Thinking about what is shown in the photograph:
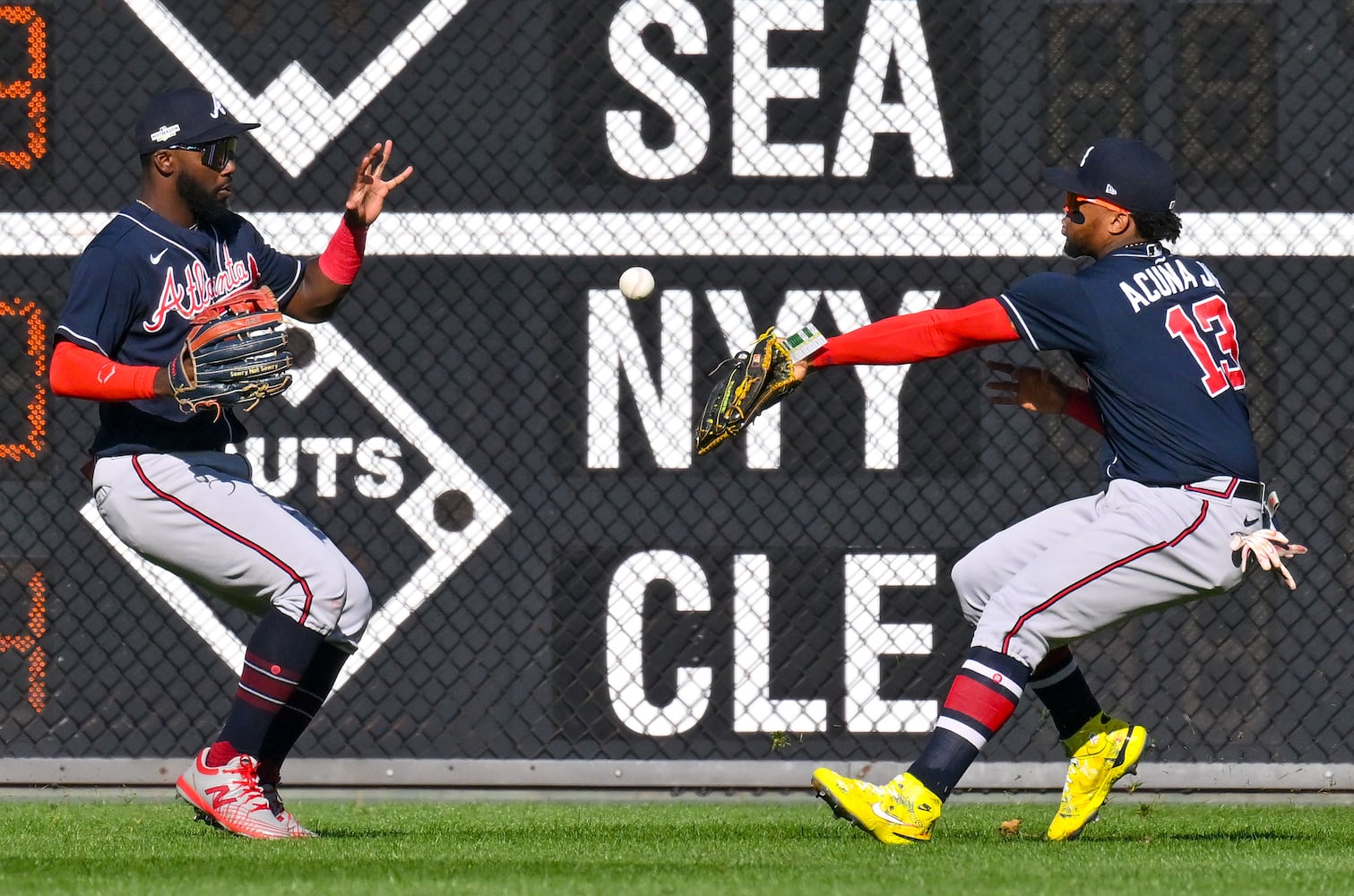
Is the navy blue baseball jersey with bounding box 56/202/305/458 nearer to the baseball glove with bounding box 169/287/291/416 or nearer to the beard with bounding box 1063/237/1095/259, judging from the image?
the baseball glove with bounding box 169/287/291/416

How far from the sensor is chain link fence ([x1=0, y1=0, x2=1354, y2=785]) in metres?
5.52

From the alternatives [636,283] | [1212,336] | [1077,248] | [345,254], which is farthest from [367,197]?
[1212,336]

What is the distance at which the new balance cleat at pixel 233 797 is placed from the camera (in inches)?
151

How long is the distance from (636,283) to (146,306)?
179 centimetres

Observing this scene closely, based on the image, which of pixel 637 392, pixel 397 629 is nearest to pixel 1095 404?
pixel 637 392

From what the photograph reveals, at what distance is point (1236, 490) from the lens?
12.7 feet

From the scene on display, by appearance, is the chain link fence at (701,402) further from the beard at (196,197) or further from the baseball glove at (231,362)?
the baseball glove at (231,362)

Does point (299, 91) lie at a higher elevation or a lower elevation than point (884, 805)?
higher

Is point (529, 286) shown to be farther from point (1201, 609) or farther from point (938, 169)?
point (1201, 609)

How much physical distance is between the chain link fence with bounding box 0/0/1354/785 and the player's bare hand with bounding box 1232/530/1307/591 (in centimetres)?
170

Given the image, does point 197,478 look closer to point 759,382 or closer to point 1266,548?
point 759,382

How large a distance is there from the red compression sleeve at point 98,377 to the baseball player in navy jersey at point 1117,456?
1.36 m

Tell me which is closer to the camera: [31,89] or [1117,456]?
[1117,456]

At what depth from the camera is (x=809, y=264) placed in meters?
5.55
